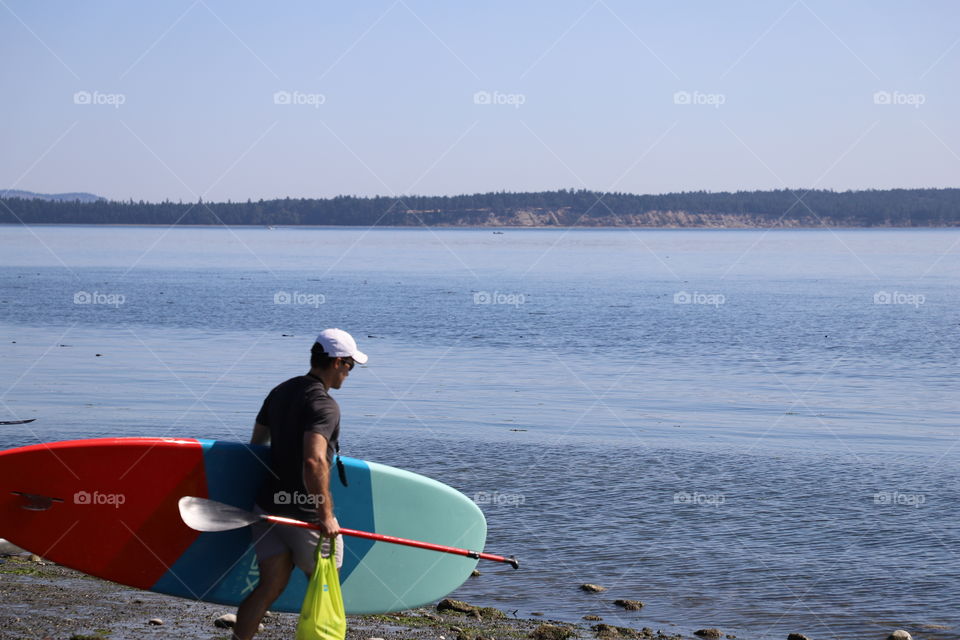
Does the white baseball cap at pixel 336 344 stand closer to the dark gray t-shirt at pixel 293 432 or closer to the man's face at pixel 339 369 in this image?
the man's face at pixel 339 369

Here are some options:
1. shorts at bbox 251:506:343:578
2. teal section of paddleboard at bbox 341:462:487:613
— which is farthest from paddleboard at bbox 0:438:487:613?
shorts at bbox 251:506:343:578

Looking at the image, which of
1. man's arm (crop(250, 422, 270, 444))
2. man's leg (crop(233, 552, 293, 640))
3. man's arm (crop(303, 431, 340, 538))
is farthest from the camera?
man's arm (crop(250, 422, 270, 444))

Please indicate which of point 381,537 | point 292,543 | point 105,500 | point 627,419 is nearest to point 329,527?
point 292,543

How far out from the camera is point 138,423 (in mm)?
13938

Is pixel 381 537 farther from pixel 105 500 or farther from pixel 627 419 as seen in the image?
pixel 627 419

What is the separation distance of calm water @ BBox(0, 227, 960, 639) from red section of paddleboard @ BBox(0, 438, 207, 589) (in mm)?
2384

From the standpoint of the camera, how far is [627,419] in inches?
602

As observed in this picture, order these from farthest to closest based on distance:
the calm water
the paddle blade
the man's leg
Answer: the calm water
the paddle blade
the man's leg

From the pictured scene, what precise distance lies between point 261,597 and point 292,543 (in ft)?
1.00

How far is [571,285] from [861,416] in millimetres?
34147

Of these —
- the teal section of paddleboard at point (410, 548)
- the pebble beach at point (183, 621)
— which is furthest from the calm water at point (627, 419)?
the teal section of paddleboard at point (410, 548)

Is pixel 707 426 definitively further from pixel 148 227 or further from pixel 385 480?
pixel 148 227

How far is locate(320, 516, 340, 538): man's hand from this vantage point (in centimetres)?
532

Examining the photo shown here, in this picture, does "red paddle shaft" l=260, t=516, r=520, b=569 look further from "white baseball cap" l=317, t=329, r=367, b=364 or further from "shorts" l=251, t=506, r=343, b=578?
"white baseball cap" l=317, t=329, r=367, b=364
